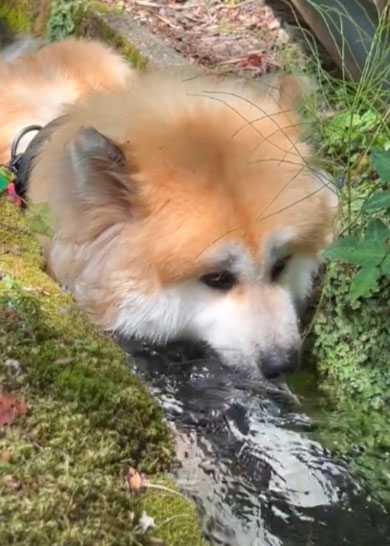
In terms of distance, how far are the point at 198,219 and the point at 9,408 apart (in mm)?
1290

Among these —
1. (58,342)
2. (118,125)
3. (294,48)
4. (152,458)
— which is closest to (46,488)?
(152,458)

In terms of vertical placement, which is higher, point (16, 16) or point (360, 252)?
point (360, 252)

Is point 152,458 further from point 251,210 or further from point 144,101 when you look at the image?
point 144,101

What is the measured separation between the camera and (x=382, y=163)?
2674 millimetres

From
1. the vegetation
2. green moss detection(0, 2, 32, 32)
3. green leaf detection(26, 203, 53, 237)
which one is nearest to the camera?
the vegetation

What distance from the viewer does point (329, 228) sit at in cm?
361

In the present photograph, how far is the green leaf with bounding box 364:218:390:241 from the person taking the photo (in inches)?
110

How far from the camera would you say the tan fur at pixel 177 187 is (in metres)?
3.34

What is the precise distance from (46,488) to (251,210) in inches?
→ 64.4

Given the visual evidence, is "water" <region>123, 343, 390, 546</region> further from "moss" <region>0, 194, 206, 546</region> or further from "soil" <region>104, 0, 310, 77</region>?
"soil" <region>104, 0, 310, 77</region>

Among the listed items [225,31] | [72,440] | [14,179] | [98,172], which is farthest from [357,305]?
[225,31]

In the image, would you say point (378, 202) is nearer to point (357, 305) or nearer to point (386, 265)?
point (386, 265)

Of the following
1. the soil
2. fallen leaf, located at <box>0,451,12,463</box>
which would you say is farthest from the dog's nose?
the soil

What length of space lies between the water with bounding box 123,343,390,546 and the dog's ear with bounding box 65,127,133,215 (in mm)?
649
